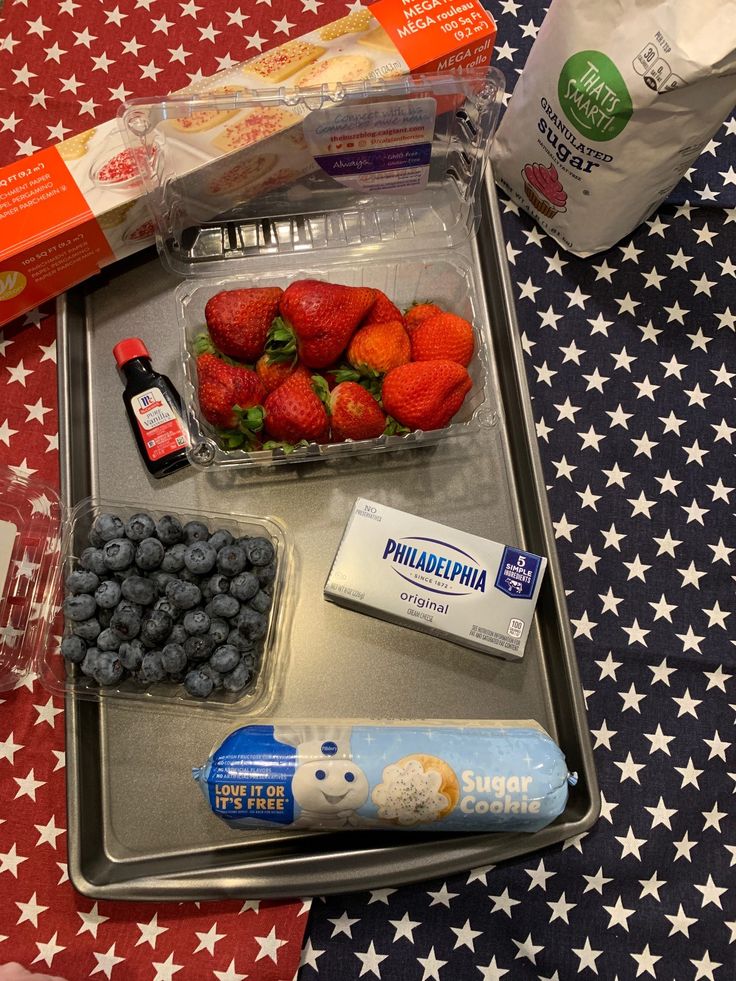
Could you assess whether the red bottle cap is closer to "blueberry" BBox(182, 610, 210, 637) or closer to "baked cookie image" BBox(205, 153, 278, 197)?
"baked cookie image" BBox(205, 153, 278, 197)

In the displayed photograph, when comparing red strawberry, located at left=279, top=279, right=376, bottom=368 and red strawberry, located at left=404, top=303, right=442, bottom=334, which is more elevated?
red strawberry, located at left=279, top=279, right=376, bottom=368

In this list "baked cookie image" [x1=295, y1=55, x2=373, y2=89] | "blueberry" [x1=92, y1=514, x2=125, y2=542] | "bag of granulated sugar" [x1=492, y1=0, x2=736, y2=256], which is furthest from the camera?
"baked cookie image" [x1=295, y1=55, x2=373, y2=89]

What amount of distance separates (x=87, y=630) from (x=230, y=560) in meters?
0.21

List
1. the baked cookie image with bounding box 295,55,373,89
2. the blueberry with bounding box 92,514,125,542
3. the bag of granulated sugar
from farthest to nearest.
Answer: the baked cookie image with bounding box 295,55,373,89 < the blueberry with bounding box 92,514,125,542 < the bag of granulated sugar

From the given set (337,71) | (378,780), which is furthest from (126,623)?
(337,71)

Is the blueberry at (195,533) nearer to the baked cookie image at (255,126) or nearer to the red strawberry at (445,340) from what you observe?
the red strawberry at (445,340)

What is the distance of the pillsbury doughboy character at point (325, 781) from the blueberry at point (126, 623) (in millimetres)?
232

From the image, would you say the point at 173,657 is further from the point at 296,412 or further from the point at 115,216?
the point at 115,216

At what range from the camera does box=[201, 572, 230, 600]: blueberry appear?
3.17ft

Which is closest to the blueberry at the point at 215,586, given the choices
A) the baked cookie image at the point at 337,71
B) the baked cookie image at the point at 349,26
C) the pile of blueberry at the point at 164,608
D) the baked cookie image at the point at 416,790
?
the pile of blueberry at the point at 164,608

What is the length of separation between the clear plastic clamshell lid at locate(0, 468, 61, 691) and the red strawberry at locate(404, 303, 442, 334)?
2.00 ft

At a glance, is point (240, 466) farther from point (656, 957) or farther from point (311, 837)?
point (656, 957)

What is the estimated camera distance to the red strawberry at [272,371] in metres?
1.05

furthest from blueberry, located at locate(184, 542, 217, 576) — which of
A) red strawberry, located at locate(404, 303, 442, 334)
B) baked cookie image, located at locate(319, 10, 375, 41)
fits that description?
baked cookie image, located at locate(319, 10, 375, 41)
